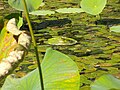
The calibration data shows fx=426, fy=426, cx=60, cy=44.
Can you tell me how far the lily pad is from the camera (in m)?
2.42

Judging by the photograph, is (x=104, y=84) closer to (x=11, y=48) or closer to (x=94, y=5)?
(x=11, y=48)

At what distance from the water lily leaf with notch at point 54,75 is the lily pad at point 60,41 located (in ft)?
4.53

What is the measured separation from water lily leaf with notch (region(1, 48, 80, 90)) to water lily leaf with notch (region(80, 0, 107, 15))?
4.94ft

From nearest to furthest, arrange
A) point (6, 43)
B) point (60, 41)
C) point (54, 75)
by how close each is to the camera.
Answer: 1. point (54, 75)
2. point (6, 43)
3. point (60, 41)

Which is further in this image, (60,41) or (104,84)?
(60,41)

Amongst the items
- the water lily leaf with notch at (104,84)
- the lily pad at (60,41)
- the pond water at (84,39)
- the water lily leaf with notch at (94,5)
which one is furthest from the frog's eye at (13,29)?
the water lily leaf with notch at (94,5)

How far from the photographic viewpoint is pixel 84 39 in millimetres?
2490

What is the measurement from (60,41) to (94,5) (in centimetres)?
30

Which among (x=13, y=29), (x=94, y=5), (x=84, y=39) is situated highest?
(x=13, y=29)

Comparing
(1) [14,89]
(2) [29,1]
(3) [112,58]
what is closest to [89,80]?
(3) [112,58]

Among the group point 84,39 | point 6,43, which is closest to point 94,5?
point 84,39

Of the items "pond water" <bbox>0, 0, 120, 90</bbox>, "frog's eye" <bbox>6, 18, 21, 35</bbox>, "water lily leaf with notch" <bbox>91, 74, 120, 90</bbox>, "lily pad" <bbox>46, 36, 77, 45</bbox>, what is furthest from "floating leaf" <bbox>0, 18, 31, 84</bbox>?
"lily pad" <bbox>46, 36, 77, 45</bbox>

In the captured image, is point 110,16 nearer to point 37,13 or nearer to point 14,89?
point 37,13

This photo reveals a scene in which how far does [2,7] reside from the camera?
3.47 m
